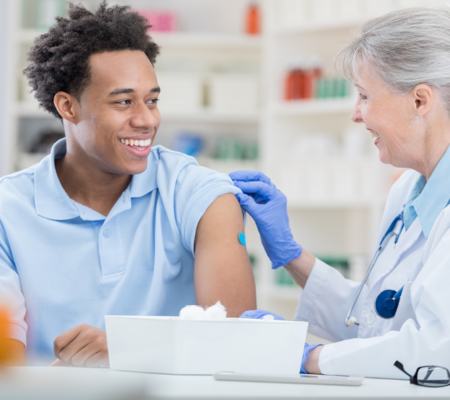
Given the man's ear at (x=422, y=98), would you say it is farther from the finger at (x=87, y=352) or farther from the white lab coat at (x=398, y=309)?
the finger at (x=87, y=352)

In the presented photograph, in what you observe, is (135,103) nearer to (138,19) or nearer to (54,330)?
(138,19)

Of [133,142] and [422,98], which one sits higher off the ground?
[422,98]

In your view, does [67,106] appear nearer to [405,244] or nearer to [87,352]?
[87,352]

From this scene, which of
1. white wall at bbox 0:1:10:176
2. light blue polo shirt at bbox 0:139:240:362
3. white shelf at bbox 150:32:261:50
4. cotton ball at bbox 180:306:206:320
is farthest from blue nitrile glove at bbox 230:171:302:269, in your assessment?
white wall at bbox 0:1:10:176

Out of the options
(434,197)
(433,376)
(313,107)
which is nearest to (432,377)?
(433,376)

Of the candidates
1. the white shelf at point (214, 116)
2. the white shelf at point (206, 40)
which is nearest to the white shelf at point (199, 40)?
the white shelf at point (206, 40)

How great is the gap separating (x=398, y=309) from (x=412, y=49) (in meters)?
0.51

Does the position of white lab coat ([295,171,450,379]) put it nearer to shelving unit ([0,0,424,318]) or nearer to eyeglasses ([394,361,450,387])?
eyeglasses ([394,361,450,387])

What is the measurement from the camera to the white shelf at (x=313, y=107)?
10.3 feet

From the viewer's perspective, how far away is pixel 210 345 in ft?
2.41

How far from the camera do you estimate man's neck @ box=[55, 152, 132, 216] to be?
133cm

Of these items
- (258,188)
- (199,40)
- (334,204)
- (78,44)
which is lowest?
(334,204)

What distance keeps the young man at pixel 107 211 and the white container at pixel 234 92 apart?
210 centimetres

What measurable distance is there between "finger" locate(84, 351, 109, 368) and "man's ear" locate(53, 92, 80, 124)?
23.9 inches
